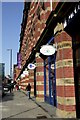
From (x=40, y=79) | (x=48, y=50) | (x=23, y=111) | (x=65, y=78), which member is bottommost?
(x=23, y=111)

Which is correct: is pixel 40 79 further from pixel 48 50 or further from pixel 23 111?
pixel 48 50

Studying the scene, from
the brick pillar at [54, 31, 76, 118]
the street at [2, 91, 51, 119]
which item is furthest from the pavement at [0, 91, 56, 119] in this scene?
the brick pillar at [54, 31, 76, 118]

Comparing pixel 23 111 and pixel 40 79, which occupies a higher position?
pixel 40 79

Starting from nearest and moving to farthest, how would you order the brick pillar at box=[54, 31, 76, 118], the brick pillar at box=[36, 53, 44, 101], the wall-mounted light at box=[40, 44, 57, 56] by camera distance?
the brick pillar at box=[54, 31, 76, 118]
the wall-mounted light at box=[40, 44, 57, 56]
the brick pillar at box=[36, 53, 44, 101]

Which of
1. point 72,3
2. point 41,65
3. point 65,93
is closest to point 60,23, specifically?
point 72,3

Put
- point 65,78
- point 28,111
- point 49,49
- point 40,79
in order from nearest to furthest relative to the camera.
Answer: point 65,78
point 49,49
point 28,111
point 40,79

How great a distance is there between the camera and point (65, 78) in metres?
14.1

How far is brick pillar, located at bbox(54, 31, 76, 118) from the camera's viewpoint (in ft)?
45.3

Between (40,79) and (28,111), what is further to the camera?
(40,79)

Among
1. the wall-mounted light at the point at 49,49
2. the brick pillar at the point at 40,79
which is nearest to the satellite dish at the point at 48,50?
the wall-mounted light at the point at 49,49

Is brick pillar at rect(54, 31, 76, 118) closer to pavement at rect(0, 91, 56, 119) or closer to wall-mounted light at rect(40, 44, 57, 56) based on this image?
wall-mounted light at rect(40, 44, 57, 56)

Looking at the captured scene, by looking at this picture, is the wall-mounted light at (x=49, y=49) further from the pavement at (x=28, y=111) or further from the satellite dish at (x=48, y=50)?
the pavement at (x=28, y=111)

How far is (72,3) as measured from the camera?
12.5 meters

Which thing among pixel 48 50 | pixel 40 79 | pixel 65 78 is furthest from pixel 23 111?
pixel 40 79
